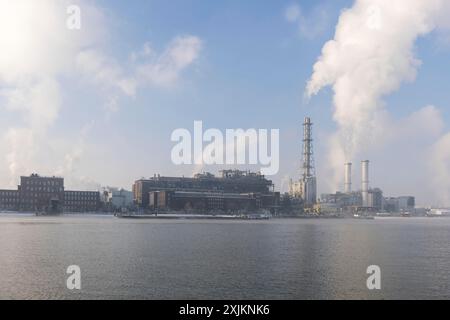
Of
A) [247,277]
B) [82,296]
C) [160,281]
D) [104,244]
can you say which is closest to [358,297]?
[247,277]

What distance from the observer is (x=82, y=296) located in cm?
2892

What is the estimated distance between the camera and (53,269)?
125 ft
